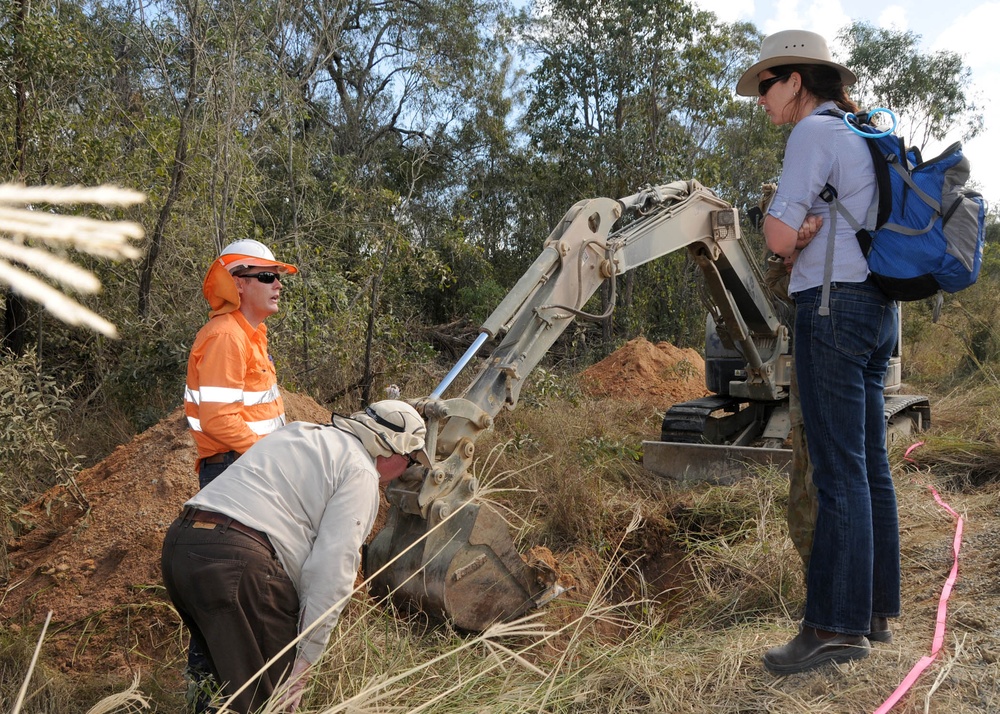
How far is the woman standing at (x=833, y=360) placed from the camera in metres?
2.96

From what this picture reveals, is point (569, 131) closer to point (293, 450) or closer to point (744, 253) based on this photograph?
point (744, 253)

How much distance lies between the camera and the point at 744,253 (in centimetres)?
682

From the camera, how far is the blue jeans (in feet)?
9.69

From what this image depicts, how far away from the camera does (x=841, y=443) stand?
2982 mm

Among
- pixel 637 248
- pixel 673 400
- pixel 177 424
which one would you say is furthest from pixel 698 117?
pixel 177 424

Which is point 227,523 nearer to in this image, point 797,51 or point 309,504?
point 309,504

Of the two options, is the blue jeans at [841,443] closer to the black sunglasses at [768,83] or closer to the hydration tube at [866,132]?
the hydration tube at [866,132]

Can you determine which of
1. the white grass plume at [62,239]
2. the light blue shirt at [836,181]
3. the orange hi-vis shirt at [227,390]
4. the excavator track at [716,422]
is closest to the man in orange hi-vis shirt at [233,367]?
the orange hi-vis shirt at [227,390]

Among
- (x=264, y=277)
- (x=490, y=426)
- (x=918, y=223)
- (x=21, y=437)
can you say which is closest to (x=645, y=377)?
(x=490, y=426)

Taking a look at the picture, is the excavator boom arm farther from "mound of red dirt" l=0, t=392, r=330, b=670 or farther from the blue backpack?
the blue backpack

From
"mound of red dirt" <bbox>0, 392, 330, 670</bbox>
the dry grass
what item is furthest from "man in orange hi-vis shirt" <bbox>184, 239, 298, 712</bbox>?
"mound of red dirt" <bbox>0, 392, 330, 670</bbox>

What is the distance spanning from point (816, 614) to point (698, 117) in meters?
14.6

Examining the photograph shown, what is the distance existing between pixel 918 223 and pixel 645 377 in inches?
361

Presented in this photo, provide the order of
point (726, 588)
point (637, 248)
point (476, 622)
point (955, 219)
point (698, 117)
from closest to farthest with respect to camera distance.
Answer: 1. point (955, 219)
2. point (476, 622)
3. point (726, 588)
4. point (637, 248)
5. point (698, 117)
